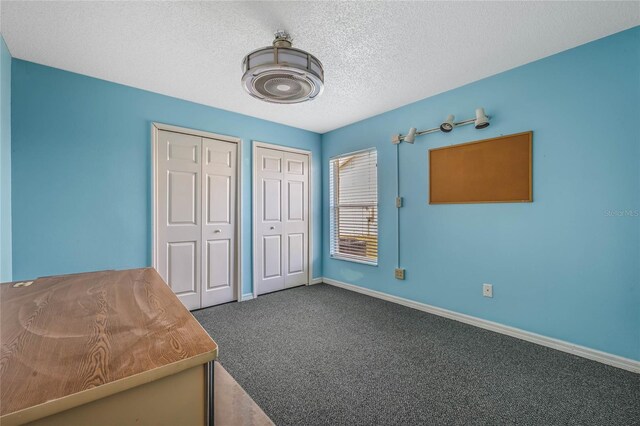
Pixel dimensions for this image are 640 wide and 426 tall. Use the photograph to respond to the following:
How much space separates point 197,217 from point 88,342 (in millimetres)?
2684

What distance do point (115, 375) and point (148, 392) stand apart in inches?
3.7

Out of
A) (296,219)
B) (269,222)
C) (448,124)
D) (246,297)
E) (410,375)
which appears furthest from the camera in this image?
(296,219)

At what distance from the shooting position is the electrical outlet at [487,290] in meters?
2.71

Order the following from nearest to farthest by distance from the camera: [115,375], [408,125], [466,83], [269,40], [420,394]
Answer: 1. [115,375]
2. [420,394]
3. [269,40]
4. [466,83]
5. [408,125]

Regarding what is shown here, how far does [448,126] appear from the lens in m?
2.92

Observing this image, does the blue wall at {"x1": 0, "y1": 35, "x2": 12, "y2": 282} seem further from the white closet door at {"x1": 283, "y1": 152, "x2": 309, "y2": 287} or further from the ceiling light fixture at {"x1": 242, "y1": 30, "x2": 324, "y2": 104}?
the white closet door at {"x1": 283, "y1": 152, "x2": 309, "y2": 287}

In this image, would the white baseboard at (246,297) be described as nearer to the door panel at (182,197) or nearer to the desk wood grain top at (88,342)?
the door panel at (182,197)

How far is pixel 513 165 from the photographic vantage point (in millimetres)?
2561

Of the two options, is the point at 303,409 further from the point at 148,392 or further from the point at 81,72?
the point at 81,72

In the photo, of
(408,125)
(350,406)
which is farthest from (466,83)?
(350,406)

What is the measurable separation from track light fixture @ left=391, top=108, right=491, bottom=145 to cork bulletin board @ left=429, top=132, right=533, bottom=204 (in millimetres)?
190

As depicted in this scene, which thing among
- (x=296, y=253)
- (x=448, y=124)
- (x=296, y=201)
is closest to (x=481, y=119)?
(x=448, y=124)

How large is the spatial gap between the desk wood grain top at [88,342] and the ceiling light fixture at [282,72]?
4.72 ft

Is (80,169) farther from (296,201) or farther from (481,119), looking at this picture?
(481,119)
